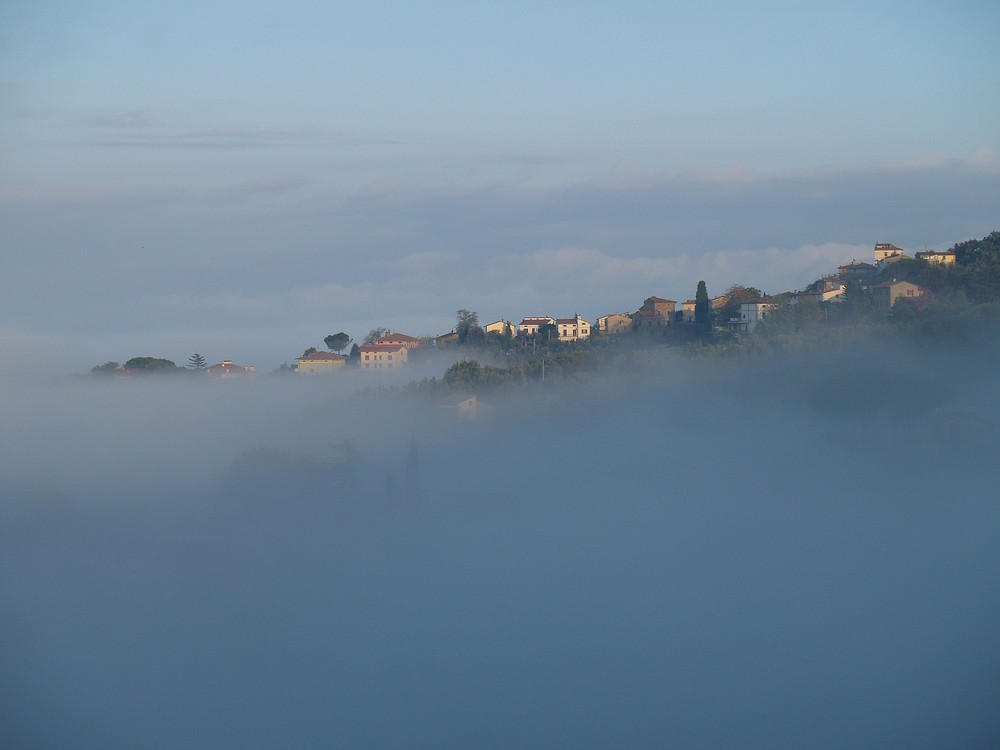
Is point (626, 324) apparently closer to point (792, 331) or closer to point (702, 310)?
point (702, 310)

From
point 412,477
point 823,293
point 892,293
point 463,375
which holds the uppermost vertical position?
point 823,293

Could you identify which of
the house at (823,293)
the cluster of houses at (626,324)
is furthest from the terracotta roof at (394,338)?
the house at (823,293)

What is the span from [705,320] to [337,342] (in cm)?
1551

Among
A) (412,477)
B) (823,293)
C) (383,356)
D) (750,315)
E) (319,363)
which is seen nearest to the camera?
(412,477)

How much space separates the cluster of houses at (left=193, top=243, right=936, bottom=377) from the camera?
143ft

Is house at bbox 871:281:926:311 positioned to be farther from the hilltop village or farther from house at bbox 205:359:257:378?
house at bbox 205:359:257:378

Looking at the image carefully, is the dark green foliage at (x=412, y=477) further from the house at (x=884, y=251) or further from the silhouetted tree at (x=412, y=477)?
the house at (x=884, y=251)

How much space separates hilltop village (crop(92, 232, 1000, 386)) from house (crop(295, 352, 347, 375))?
0.13 feet

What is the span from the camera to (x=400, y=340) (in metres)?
47.8

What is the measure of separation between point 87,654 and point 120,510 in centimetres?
961

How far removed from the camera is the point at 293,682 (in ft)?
63.1

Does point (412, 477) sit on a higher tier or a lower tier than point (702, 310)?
lower

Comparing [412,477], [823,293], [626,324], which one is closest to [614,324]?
[626,324]

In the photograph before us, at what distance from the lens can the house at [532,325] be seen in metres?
47.3
